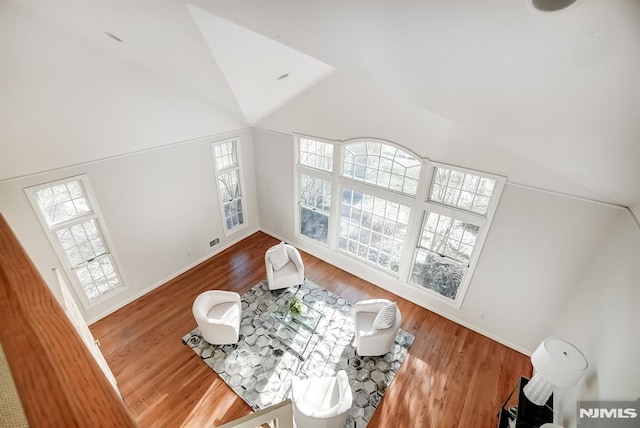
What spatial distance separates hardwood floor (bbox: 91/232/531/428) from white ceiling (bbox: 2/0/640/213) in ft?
8.42

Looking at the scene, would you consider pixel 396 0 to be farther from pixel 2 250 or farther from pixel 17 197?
pixel 17 197

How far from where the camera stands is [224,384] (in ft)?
12.0

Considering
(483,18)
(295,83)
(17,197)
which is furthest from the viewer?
(295,83)

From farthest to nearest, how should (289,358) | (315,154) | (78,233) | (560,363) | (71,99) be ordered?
1. (315,154)
2. (78,233)
3. (289,358)
4. (71,99)
5. (560,363)

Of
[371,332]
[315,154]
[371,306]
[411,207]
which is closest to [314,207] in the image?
[315,154]

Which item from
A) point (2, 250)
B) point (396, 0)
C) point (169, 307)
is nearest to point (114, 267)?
point (169, 307)

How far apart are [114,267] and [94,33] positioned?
3336mm

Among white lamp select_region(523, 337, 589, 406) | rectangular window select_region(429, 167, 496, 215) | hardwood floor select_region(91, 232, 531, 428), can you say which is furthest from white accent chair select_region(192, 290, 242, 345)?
white lamp select_region(523, 337, 589, 406)

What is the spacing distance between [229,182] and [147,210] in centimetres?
169

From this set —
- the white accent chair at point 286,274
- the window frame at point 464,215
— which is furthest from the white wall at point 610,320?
the white accent chair at point 286,274

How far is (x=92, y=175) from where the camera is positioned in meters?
3.95

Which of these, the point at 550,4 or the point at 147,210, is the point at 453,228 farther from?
the point at 147,210

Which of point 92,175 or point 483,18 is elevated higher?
point 483,18

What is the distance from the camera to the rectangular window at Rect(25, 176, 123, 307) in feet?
12.3
